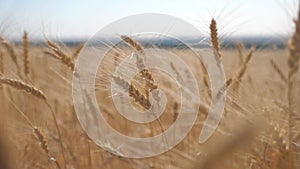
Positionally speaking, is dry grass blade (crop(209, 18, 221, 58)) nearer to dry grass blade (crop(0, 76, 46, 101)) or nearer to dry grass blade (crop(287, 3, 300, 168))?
dry grass blade (crop(287, 3, 300, 168))

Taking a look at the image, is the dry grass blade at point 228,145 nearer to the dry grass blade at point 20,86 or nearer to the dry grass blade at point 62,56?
the dry grass blade at point 20,86

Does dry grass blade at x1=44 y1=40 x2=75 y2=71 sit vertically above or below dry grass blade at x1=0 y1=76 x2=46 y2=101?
above

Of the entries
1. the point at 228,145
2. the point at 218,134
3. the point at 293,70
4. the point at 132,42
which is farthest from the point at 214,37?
the point at 228,145

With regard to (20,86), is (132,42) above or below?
above

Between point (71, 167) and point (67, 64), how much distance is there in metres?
0.32

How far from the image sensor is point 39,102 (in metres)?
1.82

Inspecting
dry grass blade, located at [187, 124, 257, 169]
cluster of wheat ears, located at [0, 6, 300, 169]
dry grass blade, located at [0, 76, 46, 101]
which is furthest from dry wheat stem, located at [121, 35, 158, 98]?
dry grass blade, located at [187, 124, 257, 169]

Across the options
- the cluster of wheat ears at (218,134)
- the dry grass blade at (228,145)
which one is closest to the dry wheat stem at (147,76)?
the cluster of wheat ears at (218,134)

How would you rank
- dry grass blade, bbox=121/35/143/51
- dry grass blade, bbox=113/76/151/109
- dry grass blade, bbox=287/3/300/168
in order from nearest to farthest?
dry grass blade, bbox=287/3/300/168, dry grass blade, bbox=113/76/151/109, dry grass blade, bbox=121/35/143/51

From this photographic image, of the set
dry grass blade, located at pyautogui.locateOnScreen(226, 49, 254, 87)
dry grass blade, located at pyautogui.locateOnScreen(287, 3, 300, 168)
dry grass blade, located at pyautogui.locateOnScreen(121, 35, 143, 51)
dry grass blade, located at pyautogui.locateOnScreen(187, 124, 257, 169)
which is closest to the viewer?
dry grass blade, located at pyautogui.locateOnScreen(187, 124, 257, 169)

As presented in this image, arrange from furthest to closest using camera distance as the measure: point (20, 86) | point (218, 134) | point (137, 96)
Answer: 1. point (20, 86)
2. point (137, 96)
3. point (218, 134)

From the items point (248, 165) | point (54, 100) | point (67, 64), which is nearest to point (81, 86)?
point (67, 64)

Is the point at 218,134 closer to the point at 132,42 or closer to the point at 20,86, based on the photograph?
the point at 132,42

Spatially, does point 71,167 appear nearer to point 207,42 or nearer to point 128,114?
point 128,114
